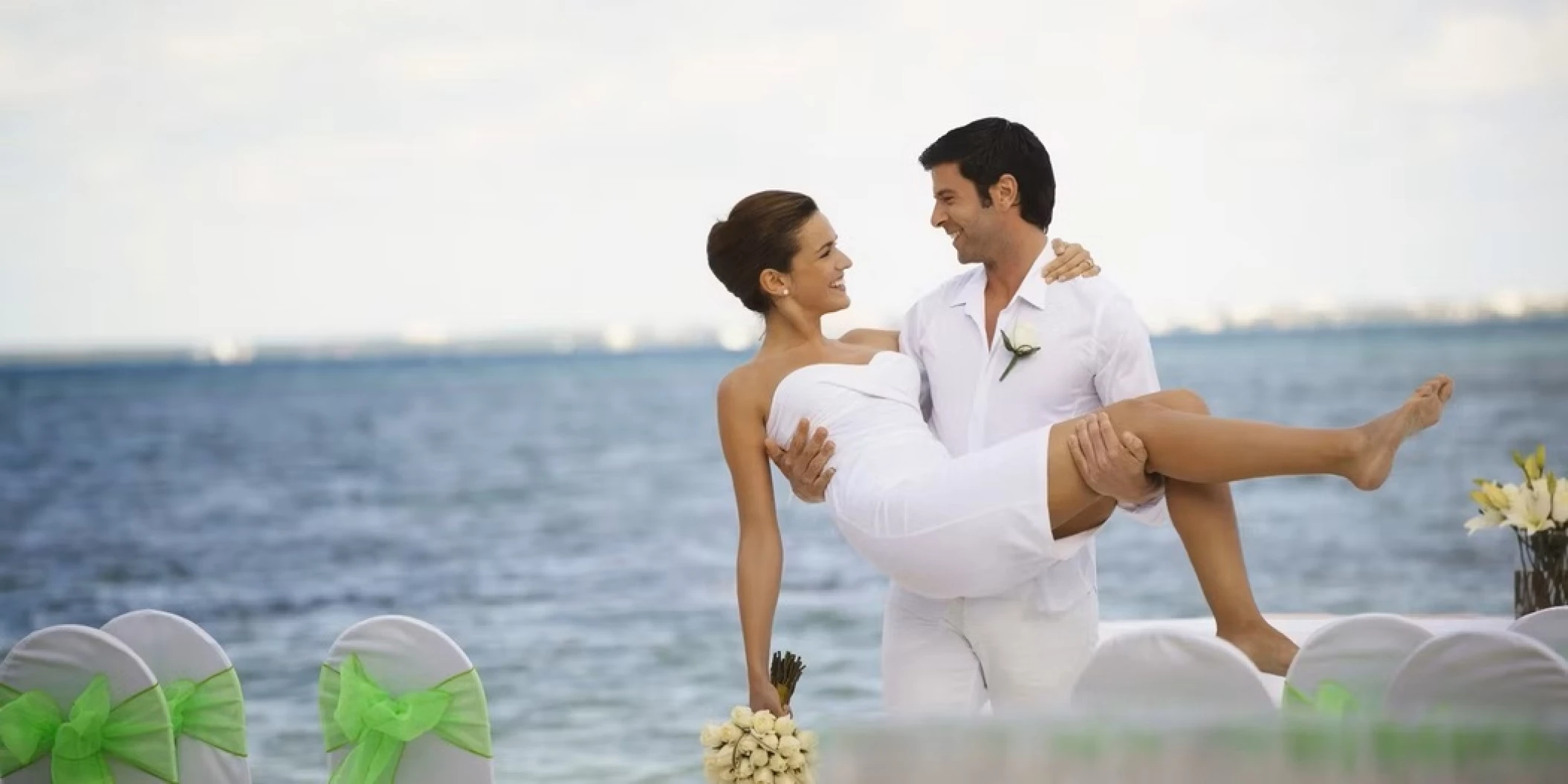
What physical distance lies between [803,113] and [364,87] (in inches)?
284

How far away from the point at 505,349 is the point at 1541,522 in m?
47.7

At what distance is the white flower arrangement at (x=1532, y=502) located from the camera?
4.53 meters

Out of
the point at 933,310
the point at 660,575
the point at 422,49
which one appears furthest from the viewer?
the point at 422,49

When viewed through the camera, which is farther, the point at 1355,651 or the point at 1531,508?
the point at 1531,508

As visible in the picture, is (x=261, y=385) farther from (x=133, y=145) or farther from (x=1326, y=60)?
(x=1326, y=60)

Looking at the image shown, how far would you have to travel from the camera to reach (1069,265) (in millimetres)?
3379

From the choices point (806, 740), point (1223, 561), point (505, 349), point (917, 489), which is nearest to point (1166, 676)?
point (806, 740)

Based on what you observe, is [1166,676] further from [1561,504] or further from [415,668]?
[1561,504]

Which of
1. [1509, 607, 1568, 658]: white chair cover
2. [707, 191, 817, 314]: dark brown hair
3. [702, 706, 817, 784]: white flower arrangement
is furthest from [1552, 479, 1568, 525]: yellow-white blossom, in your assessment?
[702, 706, 817, 784]: white flower arrangement

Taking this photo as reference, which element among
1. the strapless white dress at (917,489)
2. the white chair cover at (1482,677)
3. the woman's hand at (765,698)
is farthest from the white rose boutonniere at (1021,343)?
the white chair cover at (1482,677)

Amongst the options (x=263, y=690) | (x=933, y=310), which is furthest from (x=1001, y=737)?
(x=263, y=690)

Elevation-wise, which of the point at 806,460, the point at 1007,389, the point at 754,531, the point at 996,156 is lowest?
the point at 754,531

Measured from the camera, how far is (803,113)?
26.2 meters

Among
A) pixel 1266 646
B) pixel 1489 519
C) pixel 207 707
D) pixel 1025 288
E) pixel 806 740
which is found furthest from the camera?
pixel 1489 519
